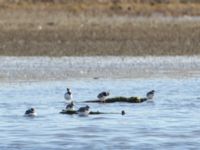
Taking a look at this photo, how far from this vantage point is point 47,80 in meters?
22.4

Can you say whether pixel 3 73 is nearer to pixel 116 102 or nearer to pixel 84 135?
pixel 116 102

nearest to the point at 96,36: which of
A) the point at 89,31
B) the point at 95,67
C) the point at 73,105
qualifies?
the point at 89,31

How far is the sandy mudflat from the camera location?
2356 cm

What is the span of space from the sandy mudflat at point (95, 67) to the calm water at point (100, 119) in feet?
4.84

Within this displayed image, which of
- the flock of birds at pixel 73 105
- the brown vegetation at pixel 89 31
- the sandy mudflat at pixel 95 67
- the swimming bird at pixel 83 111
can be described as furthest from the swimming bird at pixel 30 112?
the brown vegetation at pixel 89 31

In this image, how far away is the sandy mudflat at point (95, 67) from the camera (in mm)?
23562

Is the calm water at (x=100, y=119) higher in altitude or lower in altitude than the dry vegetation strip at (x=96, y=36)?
lower

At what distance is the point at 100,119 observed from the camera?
16.5 m

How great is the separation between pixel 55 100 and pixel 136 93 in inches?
66.2

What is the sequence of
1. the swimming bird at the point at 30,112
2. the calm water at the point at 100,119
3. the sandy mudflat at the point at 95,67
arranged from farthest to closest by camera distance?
the sandy mudflat at the point at 95,67 → the swimming bird at the point at 30,112 → the calm water at the point at 100,119

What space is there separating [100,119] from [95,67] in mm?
8612

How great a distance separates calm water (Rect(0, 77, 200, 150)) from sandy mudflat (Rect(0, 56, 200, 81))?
1.48 metres

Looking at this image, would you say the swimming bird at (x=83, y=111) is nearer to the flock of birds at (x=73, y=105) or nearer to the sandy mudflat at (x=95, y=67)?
the flock of birds at (x=73, y=105)

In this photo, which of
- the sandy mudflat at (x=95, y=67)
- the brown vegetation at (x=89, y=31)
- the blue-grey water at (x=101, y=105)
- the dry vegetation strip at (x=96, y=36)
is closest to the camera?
the blue-grey water at (x=101, y=105)
